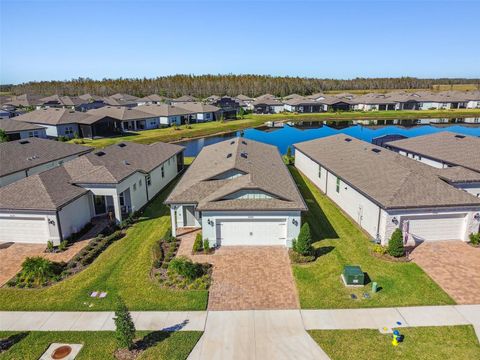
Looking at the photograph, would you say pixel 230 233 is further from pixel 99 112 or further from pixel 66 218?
pixel 99 112

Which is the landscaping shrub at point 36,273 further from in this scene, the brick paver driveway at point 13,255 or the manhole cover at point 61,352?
the manhole cover at point 61,352

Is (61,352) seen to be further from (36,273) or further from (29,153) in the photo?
(29,153)

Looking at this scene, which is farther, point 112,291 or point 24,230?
point 24,230

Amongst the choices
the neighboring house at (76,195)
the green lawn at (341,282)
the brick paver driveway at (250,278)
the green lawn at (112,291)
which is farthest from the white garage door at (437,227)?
the neighboring house at (76,195)

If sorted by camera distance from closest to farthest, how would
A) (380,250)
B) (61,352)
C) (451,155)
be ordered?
1. (61,352)
2. (380,250)
3. (451,155)

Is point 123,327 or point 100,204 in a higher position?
point 100,204

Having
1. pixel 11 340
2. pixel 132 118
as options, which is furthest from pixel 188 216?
pixel 132 118

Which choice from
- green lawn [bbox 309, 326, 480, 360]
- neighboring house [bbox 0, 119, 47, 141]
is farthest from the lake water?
green lawn [bbox 309, 326, 480, 360]

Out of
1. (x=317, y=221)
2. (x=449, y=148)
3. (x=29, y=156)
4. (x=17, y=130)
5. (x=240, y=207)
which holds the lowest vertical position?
(x=317, y=221)
